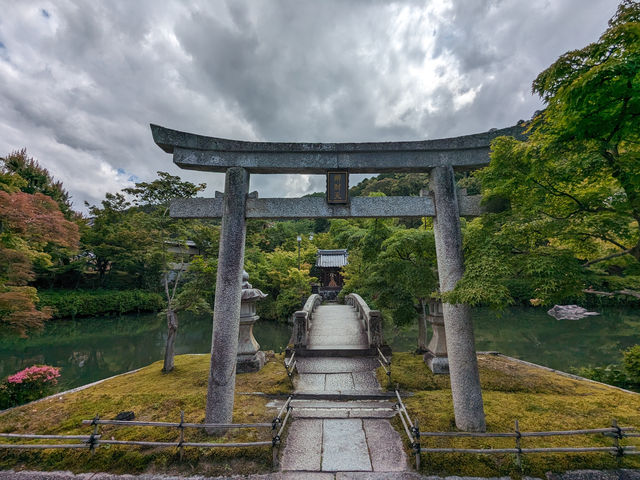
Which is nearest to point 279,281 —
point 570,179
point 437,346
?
point 437,346

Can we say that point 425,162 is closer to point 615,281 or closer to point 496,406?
point 496,406

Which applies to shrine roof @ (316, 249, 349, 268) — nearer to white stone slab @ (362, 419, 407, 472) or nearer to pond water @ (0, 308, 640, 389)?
pond water @ (0, 308, 640, 389)

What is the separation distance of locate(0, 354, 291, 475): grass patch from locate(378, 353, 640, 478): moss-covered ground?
254cm

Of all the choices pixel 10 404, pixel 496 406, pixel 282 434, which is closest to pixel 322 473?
pixel 282 434

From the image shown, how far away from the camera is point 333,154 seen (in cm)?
487

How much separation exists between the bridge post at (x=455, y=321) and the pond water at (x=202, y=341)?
20.0ft

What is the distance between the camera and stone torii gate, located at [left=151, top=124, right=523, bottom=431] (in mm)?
4344

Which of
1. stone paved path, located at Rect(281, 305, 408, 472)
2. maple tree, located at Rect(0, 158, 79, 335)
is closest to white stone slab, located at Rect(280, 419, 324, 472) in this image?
stone paved path, located at Rect(281, 305, 408, 472)

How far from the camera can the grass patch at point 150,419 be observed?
3537 millimetres

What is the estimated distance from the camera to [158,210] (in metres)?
7.90

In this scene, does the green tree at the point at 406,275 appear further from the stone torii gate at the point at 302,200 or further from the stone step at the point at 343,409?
the stone step at the point at 343,409

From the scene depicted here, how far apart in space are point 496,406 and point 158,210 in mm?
9598

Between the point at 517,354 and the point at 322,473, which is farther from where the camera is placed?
the point at 517,354

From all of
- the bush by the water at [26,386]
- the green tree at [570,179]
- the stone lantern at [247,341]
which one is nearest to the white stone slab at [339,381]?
the stone lantern at [247,341]
